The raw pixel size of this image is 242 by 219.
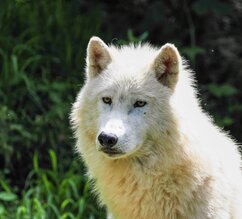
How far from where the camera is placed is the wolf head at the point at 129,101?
484 cm

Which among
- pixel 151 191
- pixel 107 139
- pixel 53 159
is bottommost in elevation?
pixel 53 159

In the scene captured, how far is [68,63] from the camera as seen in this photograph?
28.0 feet

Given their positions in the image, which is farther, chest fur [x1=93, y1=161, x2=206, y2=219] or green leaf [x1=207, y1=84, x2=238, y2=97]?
green leaf [x1=207, y1=84, x2=238, y2=97]

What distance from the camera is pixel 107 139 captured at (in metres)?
4.73

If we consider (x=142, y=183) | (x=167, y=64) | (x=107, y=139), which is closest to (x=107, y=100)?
(x=107, y=139)

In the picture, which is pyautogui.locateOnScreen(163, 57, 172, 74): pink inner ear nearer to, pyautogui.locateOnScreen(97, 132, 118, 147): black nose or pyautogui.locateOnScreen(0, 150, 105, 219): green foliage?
pyautogui.locateOnScreen(97, 132, 118, 147): black nose

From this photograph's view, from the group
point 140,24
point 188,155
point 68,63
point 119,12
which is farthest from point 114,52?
point 119,12

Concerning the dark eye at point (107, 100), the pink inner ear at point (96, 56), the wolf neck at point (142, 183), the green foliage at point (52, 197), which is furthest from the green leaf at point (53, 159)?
the dark eye at point (107, 100)

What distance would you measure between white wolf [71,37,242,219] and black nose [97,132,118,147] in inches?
1.6

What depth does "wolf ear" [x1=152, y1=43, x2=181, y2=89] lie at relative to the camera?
495cm

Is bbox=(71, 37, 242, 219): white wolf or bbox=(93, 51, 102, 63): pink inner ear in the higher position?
bbox=(93, 51, 102, 63): pink inner ear

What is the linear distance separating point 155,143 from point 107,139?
1.47 feet

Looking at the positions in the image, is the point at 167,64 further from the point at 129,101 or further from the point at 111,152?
the point at 111,152

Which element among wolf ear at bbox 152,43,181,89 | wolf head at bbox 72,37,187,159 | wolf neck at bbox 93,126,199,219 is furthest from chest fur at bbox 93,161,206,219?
wolf ear at bbox 152,43,181,89
